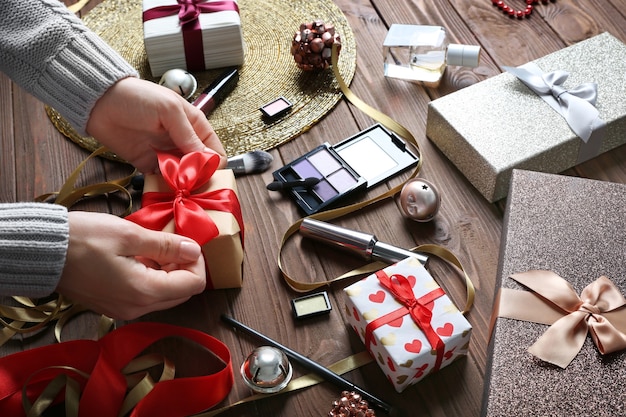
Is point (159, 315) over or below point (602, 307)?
below

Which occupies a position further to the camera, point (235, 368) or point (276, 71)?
point (276, 71)

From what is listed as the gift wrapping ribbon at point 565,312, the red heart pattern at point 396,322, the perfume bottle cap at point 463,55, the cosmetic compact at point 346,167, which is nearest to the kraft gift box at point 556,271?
the gift wrapping ribbon at point 565,312

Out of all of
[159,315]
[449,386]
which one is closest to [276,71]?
[159,315]

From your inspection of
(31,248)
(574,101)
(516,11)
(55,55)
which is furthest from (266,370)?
(516,11)

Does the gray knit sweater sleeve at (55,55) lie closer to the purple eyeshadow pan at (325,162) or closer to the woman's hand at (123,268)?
the woman's hand at (123,268)

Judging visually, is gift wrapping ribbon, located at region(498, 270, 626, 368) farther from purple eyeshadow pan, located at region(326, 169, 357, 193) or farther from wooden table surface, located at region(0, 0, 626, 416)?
purple eyeshadow pan, located at region(326, 169, 357, 193)

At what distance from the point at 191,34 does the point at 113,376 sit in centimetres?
62

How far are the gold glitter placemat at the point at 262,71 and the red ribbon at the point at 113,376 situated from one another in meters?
0.36

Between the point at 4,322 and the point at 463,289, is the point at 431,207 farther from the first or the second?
the point at 4,322

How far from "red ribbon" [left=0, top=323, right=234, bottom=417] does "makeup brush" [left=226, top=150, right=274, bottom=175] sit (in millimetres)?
297

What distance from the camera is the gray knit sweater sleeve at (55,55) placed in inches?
36.3

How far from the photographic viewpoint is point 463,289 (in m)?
0.93

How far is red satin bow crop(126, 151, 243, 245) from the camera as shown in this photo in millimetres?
857

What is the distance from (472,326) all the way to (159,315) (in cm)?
41
